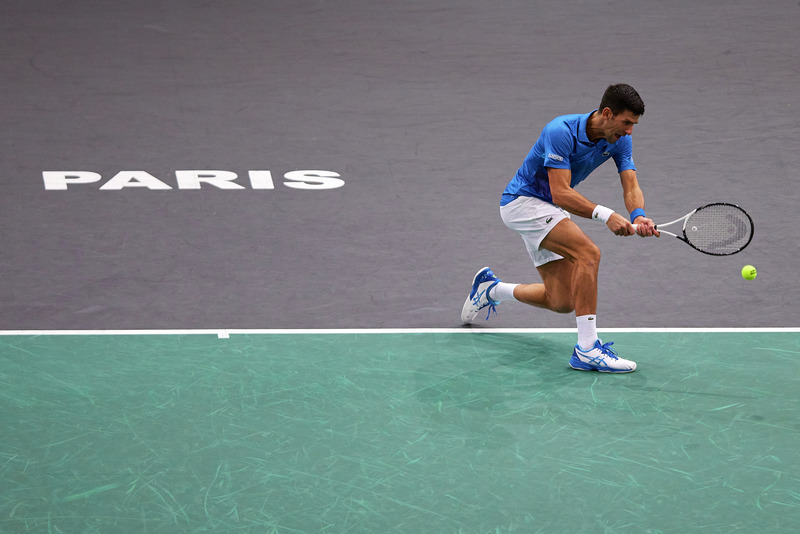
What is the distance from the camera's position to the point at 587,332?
5.81 m

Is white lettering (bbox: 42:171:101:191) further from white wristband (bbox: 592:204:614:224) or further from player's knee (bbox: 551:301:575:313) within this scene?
white wristband (bbox: 592:204:614:224)

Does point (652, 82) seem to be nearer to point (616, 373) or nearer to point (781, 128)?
point (781, 128)

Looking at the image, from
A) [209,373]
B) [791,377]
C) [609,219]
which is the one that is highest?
[609,219]

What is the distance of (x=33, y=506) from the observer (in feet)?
14.1

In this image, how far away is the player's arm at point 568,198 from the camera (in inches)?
221

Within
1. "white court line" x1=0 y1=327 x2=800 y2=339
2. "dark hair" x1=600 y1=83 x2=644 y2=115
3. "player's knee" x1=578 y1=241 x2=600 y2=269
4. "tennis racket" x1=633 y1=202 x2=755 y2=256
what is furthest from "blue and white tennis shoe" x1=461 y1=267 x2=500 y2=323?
"dark hair" x1=600 y1=83 x2=644 y2=115

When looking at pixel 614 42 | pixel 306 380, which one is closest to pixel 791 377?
pixel 306 380

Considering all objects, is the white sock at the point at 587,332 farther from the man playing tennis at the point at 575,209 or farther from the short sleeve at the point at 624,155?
the short sleeve at the point at 624,155

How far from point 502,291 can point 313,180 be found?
2.80 metres

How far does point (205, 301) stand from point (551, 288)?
248 cm

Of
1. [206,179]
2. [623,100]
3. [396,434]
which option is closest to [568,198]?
[623,100]

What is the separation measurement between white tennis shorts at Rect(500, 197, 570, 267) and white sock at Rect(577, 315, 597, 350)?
20.7 inches

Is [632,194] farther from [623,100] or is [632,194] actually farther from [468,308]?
[468,308]

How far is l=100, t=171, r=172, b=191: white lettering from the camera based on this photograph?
8.44 meters
